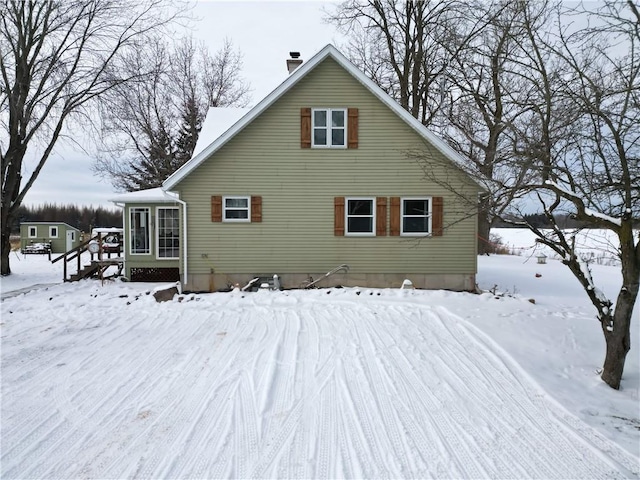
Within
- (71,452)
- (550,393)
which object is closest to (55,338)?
(71,452)

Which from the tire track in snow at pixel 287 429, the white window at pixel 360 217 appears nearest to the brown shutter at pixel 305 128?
the white window at pixel 360 217

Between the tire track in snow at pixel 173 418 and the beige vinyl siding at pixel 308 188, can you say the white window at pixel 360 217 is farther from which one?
the tire track in snow at pixel 173 418

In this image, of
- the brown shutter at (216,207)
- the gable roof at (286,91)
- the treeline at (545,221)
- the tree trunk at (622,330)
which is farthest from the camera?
the brown shutter at (216,207)

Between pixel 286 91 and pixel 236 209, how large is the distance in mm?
3709

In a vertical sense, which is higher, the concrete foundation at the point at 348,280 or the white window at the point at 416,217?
the white window at the point at 416,217

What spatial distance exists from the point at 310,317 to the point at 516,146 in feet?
15.3

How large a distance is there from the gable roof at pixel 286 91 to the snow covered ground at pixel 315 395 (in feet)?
14.6

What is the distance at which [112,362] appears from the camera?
5449 millimetres

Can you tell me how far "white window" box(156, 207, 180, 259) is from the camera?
1357 cm

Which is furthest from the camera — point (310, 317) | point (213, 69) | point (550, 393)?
point (213, 69)

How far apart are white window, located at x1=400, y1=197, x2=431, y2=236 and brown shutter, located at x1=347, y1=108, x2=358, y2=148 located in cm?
228

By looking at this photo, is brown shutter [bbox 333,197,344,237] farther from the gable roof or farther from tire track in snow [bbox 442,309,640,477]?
tire track in snow [bbox 442,309,640,477]

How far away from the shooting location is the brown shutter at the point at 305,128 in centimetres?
1147

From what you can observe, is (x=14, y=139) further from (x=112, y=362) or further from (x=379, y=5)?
(x=379, y=5)
